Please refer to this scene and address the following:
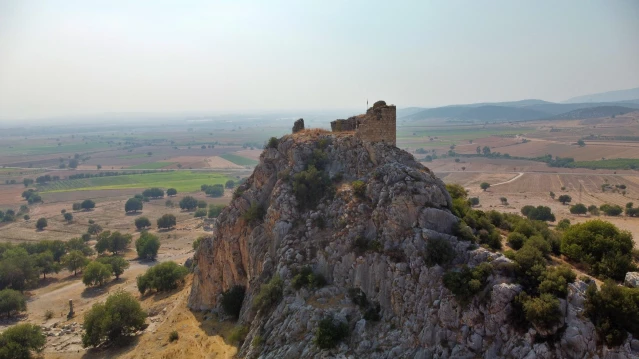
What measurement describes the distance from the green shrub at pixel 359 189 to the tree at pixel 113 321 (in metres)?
25.4

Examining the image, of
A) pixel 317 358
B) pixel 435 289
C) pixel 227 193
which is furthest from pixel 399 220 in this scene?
pixel 227 193

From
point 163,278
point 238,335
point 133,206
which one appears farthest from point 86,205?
point 238,335

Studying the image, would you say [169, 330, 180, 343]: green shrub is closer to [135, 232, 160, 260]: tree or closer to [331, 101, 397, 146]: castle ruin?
[331, 101, 397, 146]: castle ruin

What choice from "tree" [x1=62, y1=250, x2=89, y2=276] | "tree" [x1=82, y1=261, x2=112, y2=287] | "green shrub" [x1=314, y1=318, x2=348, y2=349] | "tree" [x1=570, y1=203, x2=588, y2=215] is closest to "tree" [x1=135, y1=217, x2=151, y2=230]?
"tree" [x1=62, y1=250, x2=89, y2=276]

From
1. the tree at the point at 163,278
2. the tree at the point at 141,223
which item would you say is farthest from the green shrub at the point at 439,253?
the tree at the point at 141,223

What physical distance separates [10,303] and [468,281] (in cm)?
6027

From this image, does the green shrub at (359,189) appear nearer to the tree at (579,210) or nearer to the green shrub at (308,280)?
the green shrub at (308,280)

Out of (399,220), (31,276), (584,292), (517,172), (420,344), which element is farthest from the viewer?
(517,172)

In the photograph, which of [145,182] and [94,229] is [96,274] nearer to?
[94,229]

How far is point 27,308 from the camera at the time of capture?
5450 cm

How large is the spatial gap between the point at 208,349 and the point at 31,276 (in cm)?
5333

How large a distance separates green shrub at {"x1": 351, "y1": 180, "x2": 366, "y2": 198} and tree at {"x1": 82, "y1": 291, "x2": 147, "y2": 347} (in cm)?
2536

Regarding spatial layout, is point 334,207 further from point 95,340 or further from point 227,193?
point 227,193

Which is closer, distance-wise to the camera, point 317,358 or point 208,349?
point 317,358
